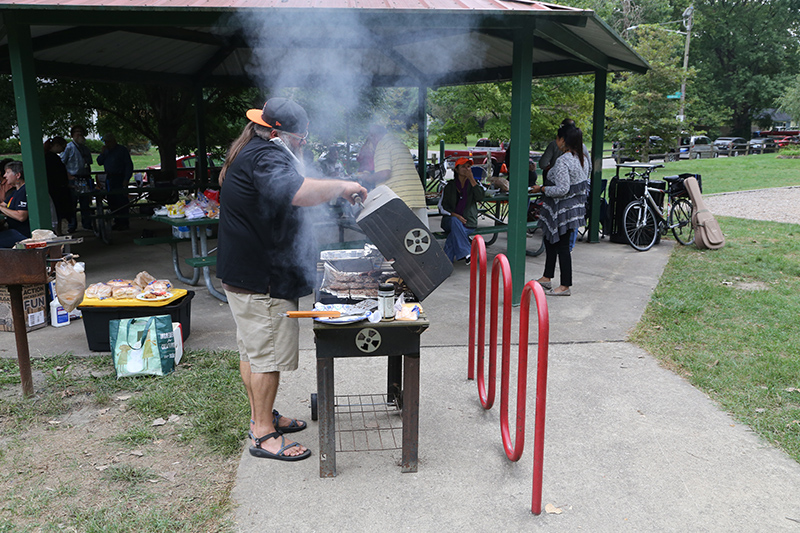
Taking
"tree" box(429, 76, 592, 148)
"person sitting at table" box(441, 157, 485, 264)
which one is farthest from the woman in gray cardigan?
"tree" box(429, 76, 592, 148)

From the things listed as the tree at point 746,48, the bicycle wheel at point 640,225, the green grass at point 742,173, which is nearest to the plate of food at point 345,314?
the bicycle wheel at point 640,225

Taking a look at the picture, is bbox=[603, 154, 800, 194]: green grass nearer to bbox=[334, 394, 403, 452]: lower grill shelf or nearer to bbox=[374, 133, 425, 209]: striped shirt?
bbox=[374, 133, 425, 209]: striped shirt

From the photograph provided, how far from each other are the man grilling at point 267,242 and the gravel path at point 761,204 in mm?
11276

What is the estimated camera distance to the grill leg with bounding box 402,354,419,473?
3.12 meters

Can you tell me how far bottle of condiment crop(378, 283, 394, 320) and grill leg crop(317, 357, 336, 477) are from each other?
0.35 metres

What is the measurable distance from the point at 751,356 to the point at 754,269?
3306 mm

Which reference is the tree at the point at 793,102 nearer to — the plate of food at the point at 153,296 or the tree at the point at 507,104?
the tree at the point at 507,104

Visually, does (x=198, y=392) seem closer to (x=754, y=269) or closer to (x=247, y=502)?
(x=247, y=502)

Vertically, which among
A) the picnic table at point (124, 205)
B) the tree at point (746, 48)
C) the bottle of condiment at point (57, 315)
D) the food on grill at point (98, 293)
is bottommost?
the bottle of condiment at point (57, 315)

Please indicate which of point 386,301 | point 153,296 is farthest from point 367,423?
point 153,296

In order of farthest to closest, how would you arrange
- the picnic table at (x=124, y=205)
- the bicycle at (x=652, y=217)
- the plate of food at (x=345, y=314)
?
1. the picnic table at (x=124, y=205)
2. the bicycle at (x=652, y=217)
3. the plate of food at (x=345, y=314)

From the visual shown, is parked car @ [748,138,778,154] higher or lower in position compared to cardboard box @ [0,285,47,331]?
higher

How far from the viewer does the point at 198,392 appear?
4.14 metres

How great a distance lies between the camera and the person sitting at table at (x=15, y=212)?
603 cm
